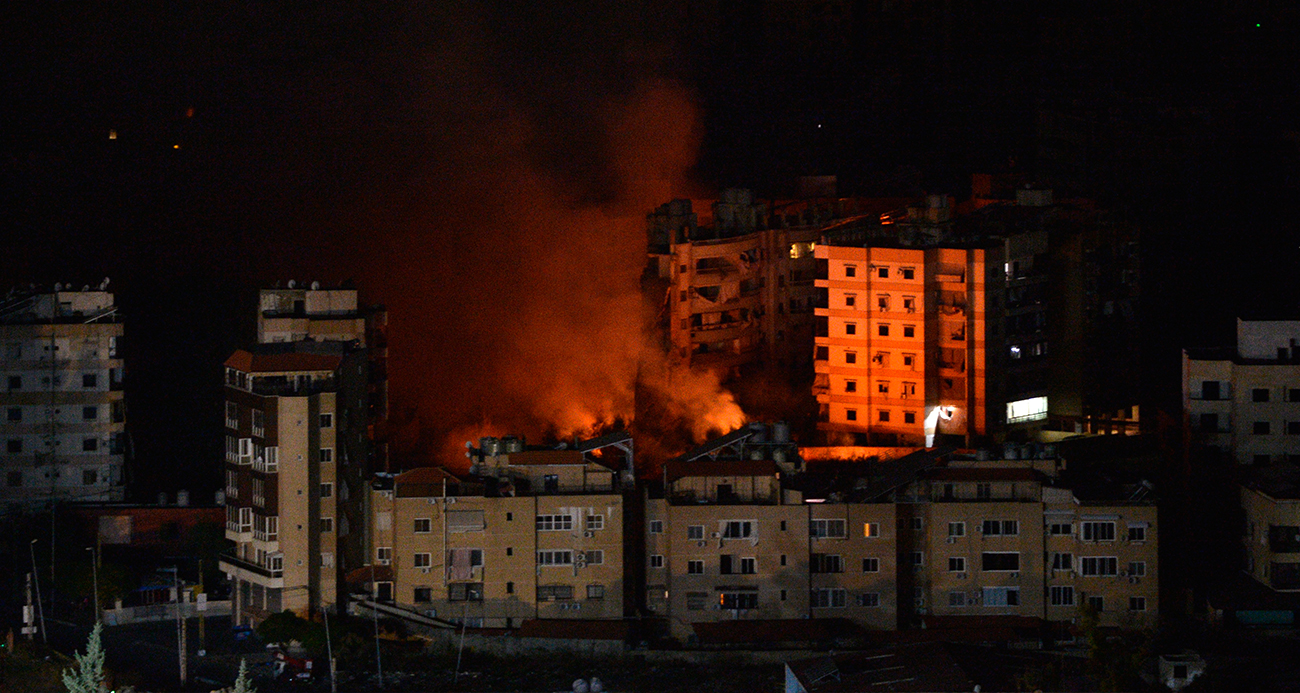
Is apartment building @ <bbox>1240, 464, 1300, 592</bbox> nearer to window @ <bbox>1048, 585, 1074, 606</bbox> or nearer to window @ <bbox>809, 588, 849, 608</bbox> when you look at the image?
window @ <bbox>1048, 585, 1074, 606</bbox>

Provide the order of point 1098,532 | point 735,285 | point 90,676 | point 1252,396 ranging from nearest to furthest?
point 90,676
point 1098,532
point 1252,396
point 735,285

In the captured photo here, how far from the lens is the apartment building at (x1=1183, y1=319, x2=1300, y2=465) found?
24562 millimetres

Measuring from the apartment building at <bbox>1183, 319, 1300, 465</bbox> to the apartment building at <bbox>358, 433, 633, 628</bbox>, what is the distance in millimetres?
6041

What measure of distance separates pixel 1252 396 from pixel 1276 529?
226 cm

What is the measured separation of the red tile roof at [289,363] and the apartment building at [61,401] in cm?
378

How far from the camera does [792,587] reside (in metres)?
22.6

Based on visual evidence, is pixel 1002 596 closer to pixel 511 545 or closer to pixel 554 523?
pixel 554 523

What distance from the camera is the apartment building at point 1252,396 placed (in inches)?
967

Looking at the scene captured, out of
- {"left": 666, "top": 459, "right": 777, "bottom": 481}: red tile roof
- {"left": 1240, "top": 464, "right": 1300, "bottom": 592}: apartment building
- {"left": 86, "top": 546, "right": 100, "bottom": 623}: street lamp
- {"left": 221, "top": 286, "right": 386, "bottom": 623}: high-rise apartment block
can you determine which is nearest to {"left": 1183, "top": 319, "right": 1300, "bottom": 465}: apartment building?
{"left": 1240, "top": 464, "right": 1300, "bottom": 592}: apartment building

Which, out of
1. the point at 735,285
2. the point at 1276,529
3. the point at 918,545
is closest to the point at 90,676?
the point at 918,545

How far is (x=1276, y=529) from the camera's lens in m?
22.7

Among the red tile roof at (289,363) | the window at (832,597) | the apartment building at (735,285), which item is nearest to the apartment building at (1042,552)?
the window at (832,597)

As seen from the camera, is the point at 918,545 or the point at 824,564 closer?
the point at 824,564

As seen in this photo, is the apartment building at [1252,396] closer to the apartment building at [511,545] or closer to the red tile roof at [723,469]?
the red tile roof at [723,469]
